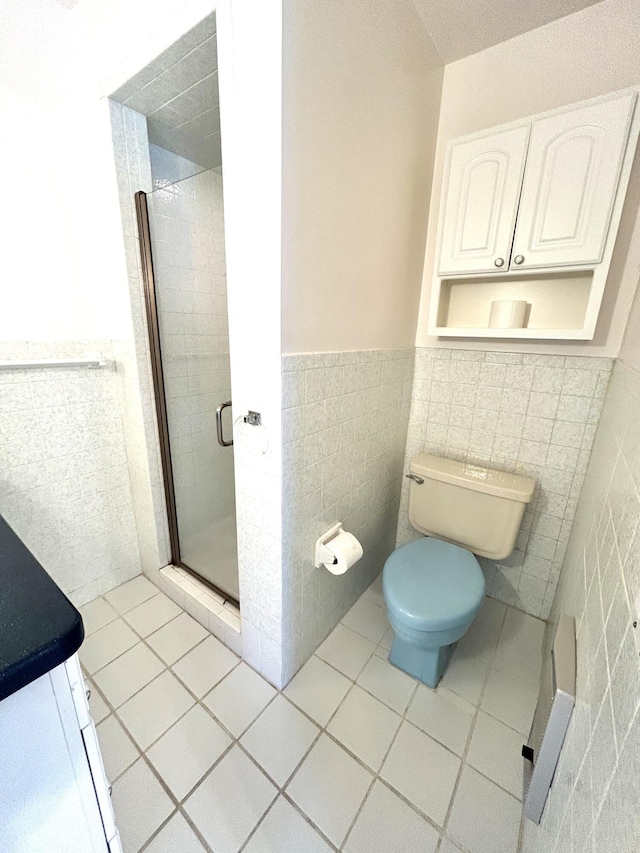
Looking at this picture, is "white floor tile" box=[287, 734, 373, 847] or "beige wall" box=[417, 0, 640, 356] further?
"beige wall" box=[417, 0, 640, 356]

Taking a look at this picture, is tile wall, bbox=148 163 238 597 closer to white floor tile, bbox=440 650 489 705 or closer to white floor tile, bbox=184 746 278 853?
white floor tile, bbox=184 746 278 853

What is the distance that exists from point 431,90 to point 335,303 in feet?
3.49

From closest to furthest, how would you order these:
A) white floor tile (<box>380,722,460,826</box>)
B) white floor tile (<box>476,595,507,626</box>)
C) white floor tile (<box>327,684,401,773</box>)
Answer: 1. white floor tile (<box>380,722,460,826</box>)
2. white floor tile (<box>327,684,401,773</box>)
3. white floor tile (<box>476,595,507,626</box>)

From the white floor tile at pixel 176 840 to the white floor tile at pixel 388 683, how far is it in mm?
666

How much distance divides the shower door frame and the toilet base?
0.72 m

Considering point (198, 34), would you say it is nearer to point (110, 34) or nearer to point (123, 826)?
point (110, 34)

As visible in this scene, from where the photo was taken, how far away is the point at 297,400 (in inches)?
41.9

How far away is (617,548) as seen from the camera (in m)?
0.68

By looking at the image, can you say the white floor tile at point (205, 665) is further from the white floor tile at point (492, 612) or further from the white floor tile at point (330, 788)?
the white floor tile at point (492, 612)

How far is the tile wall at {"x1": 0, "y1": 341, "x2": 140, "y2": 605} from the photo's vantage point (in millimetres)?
1326

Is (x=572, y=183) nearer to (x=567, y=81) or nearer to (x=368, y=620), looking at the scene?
(x=567, y=81)

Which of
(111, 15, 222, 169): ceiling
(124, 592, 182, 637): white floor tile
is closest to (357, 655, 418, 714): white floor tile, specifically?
(124, 592, 182, 637): white floor tile

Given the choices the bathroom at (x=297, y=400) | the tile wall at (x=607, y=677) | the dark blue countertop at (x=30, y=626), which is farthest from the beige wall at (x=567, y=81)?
the dark blue countertop at (x=30, y=626)

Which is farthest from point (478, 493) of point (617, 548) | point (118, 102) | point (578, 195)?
point (118, 102)
